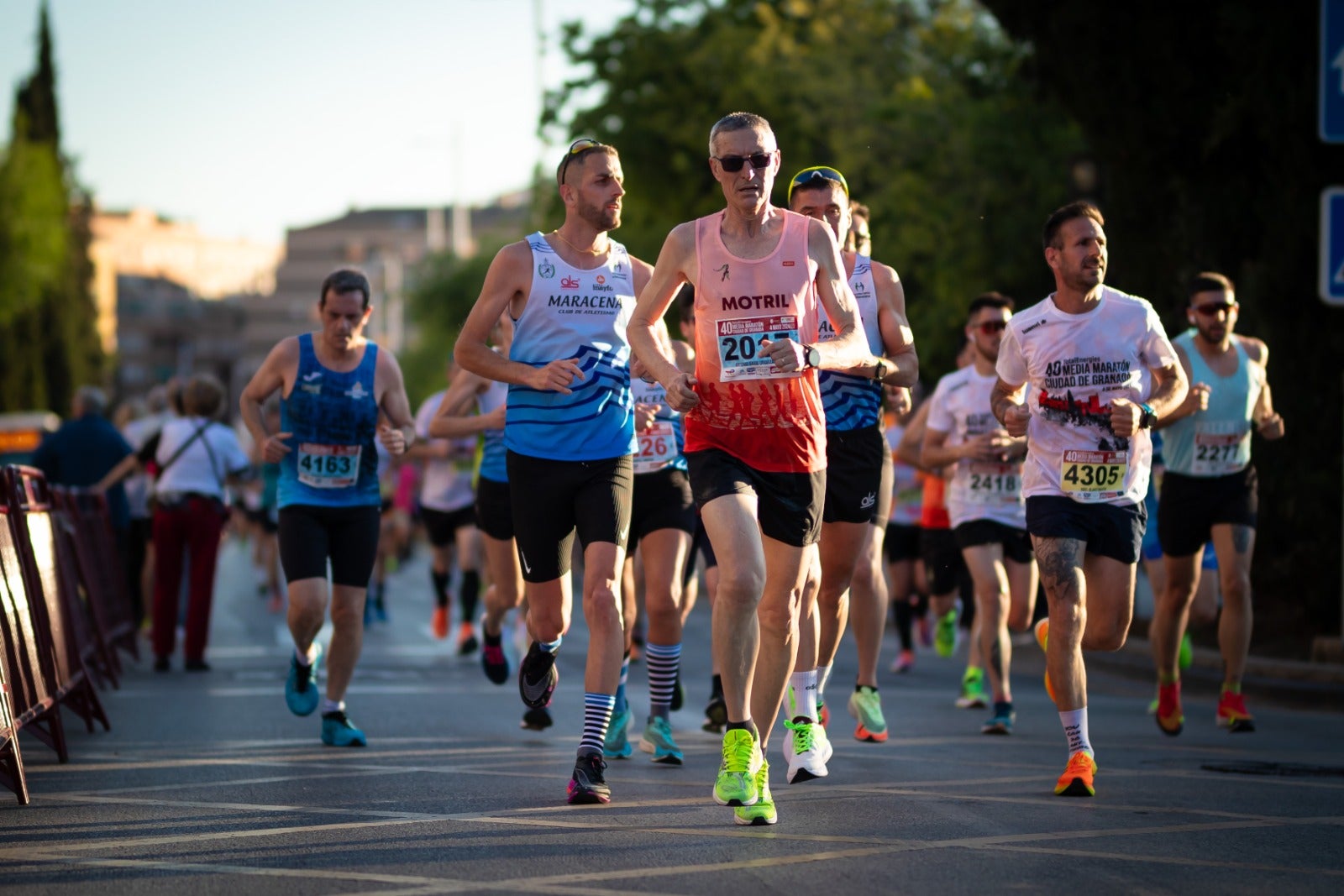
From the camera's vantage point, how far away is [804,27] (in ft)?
114

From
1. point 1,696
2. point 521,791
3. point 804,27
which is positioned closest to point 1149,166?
point 521,791

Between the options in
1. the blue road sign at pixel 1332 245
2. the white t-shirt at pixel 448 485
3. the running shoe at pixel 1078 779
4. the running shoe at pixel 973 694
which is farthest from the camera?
the white t-shirt at pixel 448 485

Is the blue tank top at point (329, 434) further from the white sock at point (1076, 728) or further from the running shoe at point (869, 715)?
the white sock at point (1076, 728)

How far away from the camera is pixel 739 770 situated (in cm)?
693

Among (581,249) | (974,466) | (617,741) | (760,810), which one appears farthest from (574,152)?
(974,466)

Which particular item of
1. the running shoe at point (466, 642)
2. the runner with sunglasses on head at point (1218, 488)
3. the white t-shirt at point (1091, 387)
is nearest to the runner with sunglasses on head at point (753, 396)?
the white t-shirt at point (1091, 387)

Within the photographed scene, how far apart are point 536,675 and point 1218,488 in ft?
13.9

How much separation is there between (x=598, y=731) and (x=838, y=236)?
7.90 ft

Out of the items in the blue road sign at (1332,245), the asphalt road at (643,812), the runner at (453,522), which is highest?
the blue road sign at (1332,245)

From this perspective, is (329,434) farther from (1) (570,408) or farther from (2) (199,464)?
(2) (199,464)

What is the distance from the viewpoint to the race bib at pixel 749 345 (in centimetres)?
708

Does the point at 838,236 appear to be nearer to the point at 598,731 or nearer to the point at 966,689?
the point at 598,731

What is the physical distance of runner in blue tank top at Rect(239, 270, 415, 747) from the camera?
9.69 meters

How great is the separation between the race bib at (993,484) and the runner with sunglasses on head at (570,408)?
11.4 feet
